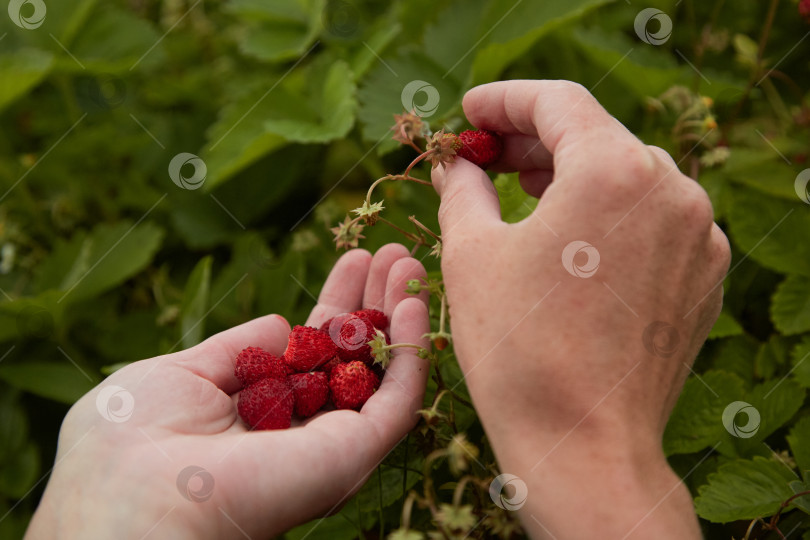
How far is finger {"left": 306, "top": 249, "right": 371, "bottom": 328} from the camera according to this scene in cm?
140

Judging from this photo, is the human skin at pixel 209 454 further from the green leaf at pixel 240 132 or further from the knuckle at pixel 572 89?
the green leaf at pixel 240 132

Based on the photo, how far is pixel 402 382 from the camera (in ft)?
3.82

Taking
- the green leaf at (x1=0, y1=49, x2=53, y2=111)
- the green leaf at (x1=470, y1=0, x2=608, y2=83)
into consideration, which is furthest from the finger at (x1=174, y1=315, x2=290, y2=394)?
the green leaf at (x1=0, y1=49, x2=53, y2=111)

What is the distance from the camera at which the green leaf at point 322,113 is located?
62.7 inches

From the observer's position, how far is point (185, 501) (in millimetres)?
1021

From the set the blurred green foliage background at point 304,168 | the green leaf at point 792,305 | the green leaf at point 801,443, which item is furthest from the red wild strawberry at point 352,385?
the green leaf at point 792,305

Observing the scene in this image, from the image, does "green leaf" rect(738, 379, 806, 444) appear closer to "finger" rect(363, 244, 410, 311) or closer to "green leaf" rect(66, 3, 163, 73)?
"finger" rect(363, 244, 410, 311)

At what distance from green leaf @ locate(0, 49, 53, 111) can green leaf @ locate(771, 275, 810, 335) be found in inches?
77.6

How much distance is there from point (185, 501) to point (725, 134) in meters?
1.65

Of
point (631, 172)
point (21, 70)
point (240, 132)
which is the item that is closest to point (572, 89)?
point (631, 172)

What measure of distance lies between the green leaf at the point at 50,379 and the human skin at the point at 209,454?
682mm

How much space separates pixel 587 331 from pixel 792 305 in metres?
0.79

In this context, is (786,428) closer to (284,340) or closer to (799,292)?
(799,292)

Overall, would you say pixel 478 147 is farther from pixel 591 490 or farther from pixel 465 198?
pixel 591 490
